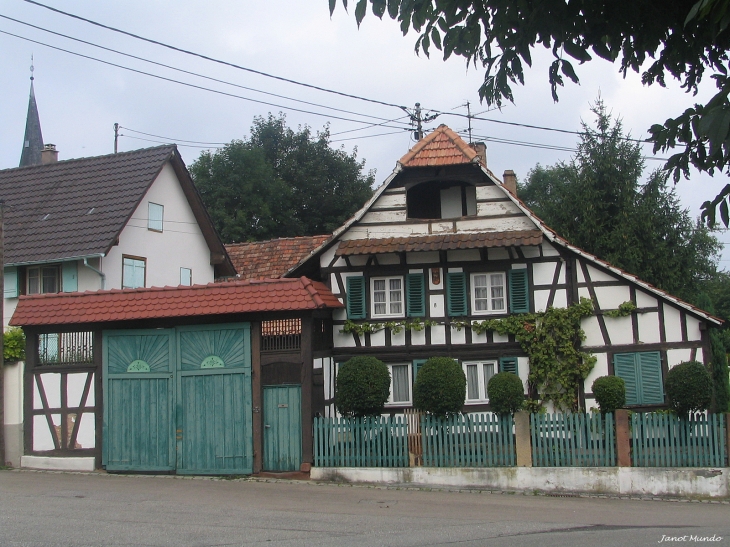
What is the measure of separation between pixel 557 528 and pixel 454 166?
35.3 ft

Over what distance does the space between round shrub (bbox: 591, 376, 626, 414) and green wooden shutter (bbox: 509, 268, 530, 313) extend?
2.86 m

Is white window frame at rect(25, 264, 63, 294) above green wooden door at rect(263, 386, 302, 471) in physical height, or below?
above

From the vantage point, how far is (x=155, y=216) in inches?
1015

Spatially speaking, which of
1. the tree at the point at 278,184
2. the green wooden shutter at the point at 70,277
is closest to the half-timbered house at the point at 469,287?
the green wooden shutter at the point at 70,277

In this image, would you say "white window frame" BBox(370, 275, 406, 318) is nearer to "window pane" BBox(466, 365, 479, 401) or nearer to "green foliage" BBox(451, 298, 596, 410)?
"window pane" BBox(466, 365, 479, 401)

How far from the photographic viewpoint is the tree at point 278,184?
42250 millimetres

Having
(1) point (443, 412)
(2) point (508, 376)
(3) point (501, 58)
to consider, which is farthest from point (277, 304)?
(3) point (501, 58)

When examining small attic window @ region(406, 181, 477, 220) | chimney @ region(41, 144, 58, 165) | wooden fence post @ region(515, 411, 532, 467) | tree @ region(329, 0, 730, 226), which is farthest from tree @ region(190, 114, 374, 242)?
tree @ region(329, 0, 730, 226)

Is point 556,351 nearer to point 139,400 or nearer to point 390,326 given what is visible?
point 390,326

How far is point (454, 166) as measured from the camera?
64.0ft

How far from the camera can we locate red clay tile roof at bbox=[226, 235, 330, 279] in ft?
84.7

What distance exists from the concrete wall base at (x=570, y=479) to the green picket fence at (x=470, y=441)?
1.37 feet

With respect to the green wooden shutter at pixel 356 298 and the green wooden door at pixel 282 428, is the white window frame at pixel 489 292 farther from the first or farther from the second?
the green wooden door at pixel 282 428

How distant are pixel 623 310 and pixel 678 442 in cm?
418
